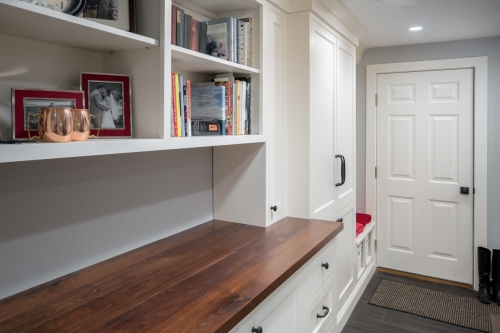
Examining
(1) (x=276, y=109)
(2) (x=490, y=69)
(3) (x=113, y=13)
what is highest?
(2) (x=490, y=69)

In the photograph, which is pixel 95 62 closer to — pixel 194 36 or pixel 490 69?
pixel 194 36

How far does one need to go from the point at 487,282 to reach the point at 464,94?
1720mm

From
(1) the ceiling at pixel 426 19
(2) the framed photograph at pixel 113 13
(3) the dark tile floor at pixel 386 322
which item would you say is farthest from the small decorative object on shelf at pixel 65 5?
(3) the dark tile floor at pixel 386 322

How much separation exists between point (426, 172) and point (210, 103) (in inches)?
107

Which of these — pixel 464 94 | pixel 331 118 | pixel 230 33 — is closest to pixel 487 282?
pixel 464 94

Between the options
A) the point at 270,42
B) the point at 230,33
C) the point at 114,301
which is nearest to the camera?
the point at 114,301

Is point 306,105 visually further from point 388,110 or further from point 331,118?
point 388,110

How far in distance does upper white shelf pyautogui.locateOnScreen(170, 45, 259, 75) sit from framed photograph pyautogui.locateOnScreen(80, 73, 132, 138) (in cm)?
23

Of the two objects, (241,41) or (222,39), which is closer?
(222,39)

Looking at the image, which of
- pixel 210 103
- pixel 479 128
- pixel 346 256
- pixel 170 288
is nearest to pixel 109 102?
pixel 210 103

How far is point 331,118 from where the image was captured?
264 centimetres

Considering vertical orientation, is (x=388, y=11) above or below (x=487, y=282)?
above

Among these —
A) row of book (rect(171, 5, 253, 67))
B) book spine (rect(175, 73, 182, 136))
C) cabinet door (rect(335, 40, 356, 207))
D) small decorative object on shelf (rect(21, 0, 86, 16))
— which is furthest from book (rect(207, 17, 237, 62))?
cabinet door (rect(335, 40, 356, 207))

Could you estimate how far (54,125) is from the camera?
1052mm
